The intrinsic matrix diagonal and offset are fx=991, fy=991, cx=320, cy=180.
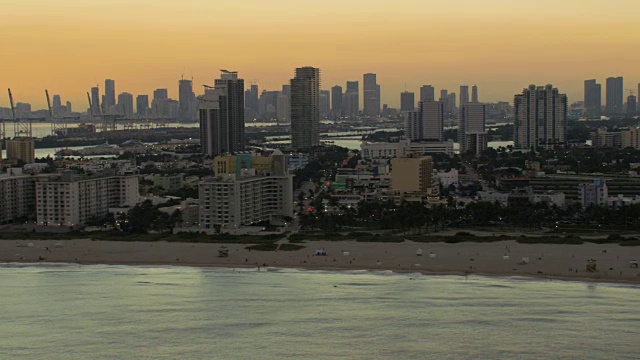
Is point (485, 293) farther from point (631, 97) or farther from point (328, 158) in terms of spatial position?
point (631, 97)

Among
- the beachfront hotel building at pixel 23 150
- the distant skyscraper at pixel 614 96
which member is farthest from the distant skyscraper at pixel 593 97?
the beachfront hotel building at pixel 23 150

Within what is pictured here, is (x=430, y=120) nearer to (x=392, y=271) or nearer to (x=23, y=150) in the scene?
(x=23, y=150)

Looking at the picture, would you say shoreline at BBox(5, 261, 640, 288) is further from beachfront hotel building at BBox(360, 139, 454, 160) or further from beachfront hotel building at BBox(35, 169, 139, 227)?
beachfront hotel building at BBox(360, 139, 454, 160)

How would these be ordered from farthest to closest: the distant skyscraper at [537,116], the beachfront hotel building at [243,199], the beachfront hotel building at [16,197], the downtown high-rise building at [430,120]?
the downtown high-rise building at [430,120], the distant skyscraper at [537,116], the beachfront hotel building at [16,197], the beachfront hotel building at [243,199]

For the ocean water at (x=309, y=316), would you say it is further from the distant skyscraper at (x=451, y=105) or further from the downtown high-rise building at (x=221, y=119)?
the distant skyscraper at (x=451, y=105)

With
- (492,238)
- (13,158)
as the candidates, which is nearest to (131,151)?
(13,158)

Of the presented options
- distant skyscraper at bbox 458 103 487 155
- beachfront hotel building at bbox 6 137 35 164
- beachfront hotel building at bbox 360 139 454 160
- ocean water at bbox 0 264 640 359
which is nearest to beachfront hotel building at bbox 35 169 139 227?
ocean water at bbox 0 264 640 359
